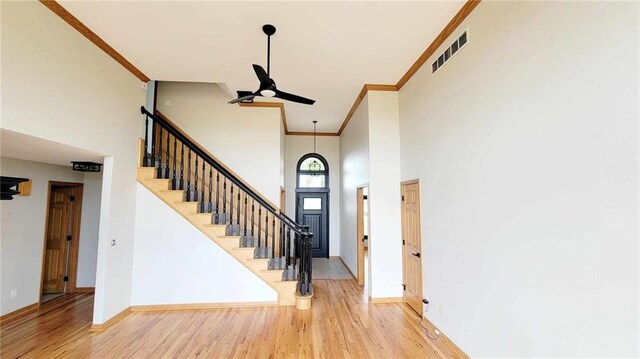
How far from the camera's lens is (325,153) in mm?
8141

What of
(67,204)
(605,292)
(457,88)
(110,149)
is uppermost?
(457,88)

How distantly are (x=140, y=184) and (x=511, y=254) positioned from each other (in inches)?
191

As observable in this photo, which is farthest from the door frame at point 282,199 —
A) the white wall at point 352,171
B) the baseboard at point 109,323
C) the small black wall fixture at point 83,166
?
the baseboard at point 109,323

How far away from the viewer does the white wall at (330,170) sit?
26.0 feet

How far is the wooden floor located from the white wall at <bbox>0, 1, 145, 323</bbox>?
0.49 m

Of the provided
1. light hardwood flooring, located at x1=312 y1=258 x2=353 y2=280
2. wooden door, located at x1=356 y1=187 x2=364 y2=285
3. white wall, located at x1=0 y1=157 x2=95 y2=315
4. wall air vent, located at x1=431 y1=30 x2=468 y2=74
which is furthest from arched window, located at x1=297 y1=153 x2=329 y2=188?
white wall, located at x1=0 y1=157 x2=95 y2=315

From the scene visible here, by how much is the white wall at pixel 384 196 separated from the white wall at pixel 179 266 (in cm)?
177

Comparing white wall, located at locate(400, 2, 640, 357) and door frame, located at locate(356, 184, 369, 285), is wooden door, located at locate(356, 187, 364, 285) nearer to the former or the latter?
door frame, located at locate(356, 184, 369, 285)

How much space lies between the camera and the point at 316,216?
7.95 metres

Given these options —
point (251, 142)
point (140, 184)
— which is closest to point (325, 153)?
point (251, 142)

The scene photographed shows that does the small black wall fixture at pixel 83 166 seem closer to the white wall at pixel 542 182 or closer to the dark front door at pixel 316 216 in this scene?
the dark front door at pixel 316 216

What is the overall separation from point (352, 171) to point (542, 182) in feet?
13.8

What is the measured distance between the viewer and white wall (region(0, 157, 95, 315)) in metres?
3.73

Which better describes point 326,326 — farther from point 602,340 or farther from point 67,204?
point 67,204
